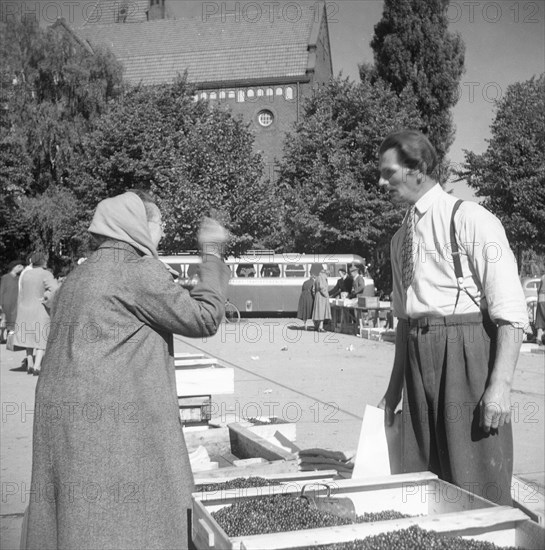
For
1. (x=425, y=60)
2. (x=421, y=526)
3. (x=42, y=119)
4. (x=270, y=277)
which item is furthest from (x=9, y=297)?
(x=425, y=60)

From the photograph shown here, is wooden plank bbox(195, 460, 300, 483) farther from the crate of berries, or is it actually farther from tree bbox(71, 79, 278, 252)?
tree bbox(71, 79, 278, 252)

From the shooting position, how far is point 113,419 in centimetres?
266

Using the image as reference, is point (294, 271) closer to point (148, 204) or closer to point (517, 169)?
point (517, 169)

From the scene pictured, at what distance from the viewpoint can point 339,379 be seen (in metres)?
11.3

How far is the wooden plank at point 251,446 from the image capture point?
4508 millimetres

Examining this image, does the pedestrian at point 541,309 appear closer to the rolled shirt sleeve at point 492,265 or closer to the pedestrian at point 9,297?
the pedestrian at point 9,297

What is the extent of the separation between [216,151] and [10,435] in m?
28.6

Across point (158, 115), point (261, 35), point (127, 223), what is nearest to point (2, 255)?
point (158, 115)

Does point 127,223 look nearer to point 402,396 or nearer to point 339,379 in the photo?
point 402,396

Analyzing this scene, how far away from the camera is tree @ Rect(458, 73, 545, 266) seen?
31.7 metres

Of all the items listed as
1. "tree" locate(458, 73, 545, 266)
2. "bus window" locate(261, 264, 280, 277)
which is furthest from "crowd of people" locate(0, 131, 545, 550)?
"tree" locate(458, 73, 545, 266)

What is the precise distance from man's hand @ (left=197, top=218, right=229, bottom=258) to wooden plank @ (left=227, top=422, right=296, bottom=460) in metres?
1.81

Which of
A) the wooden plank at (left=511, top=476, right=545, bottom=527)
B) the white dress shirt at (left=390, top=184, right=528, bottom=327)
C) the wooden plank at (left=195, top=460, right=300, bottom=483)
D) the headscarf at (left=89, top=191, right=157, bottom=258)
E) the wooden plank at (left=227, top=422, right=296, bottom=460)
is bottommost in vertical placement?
the wooden plank at (left=227, top=422, right=296, bottom=460)

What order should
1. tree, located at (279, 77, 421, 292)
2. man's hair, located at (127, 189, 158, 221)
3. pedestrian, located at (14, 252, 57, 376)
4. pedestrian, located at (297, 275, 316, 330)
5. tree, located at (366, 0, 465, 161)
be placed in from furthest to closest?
1. tree, located at (366, 0, 465, 161)
2. tree, located at (279, 77, 421, 292)
3. pedestrian, located at (297, 275, 316, 330)
4. pedestrian, located at (14, 252, 57, 376)
5. man's hair, located at (127, 189, 158, 221)
